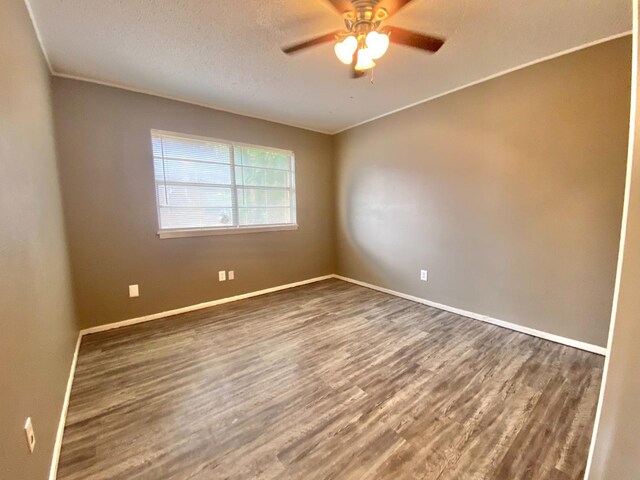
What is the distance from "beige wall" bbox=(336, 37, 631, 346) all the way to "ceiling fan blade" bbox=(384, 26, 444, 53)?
140 cm

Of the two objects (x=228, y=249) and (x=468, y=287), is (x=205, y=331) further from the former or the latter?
(x=468, y=287)

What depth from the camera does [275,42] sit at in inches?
78.0

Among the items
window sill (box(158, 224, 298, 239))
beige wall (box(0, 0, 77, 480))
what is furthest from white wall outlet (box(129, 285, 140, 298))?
beige wall (box(0, 0, 77, 480))

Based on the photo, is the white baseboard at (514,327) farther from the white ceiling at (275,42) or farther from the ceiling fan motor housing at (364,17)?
the ceiling fan motor housing at (364,17)

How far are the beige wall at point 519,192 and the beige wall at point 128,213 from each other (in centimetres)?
208

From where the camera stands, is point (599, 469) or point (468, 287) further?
point (468, 287)

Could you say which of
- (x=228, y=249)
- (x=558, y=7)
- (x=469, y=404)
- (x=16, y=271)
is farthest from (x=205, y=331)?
(x=558, y=7)

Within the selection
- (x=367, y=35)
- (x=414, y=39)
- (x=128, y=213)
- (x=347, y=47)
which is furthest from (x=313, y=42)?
(x=128, y=213)

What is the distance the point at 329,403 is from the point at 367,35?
2267mm

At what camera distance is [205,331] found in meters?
2.67

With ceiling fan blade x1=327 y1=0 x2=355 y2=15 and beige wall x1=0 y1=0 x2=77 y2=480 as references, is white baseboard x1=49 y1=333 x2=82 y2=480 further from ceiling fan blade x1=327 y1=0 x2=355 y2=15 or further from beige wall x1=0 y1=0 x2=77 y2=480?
ceiling fan blade x1=327 y1=0 x2=355 y2=15

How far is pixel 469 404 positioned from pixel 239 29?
296 centimetres

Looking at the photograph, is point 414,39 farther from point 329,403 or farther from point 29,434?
point 29,434

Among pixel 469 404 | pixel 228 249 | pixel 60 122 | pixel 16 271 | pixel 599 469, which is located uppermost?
pixel 60 122
